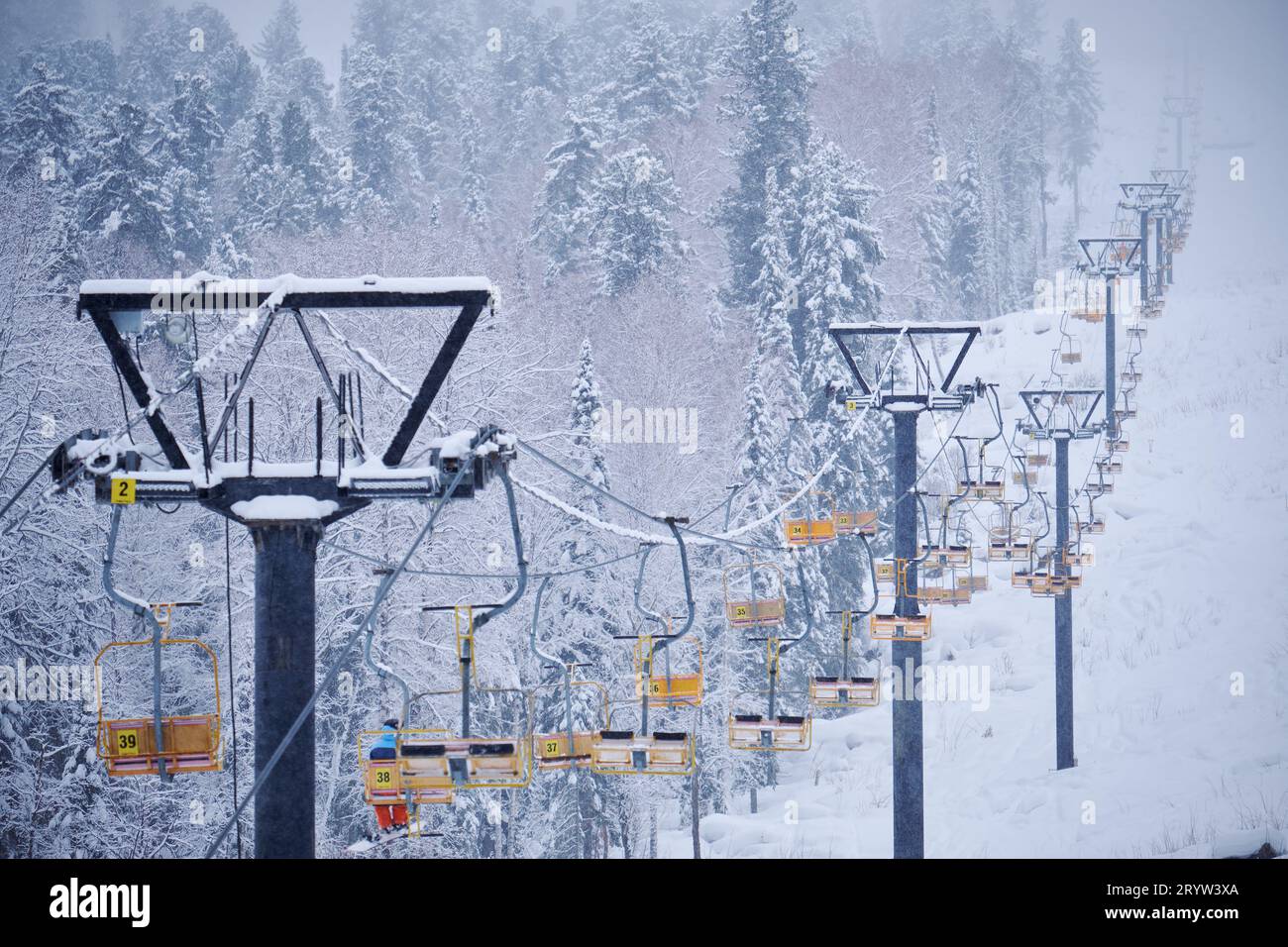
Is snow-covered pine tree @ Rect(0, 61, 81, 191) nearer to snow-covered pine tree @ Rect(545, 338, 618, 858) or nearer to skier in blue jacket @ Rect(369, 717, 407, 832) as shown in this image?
snow-covered pine tree @ Rect(545, 338, 618, 858)

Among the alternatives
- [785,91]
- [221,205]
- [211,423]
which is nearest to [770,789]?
[211,423]

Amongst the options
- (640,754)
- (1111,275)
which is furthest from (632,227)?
(640,754)

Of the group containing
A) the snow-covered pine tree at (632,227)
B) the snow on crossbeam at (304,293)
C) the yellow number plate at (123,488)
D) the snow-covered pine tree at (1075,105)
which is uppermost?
the snow-covered pine tree at (1075,105)

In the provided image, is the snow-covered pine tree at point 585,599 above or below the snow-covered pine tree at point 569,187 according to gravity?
below

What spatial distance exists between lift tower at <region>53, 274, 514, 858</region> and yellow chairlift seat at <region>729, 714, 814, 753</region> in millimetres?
4635

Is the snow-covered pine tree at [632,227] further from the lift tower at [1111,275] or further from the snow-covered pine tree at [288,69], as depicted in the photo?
the snow-covered pine tree at [288,69]

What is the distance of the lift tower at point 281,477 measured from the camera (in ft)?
25.9

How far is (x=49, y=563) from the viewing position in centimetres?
2331

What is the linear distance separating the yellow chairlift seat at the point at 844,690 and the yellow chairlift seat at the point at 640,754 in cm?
336

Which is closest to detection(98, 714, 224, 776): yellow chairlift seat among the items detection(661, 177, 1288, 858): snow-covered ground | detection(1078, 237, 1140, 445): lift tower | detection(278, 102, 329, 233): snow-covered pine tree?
detection(661, 177, 1288, 858): snow-covered ground

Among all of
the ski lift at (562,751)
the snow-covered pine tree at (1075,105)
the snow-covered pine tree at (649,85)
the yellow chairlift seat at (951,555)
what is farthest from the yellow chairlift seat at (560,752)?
the snow-covered pine tree at (1075,105)

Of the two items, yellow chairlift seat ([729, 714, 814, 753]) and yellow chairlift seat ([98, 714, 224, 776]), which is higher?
yellow chairlift seat ([98, 714, 224, 776])

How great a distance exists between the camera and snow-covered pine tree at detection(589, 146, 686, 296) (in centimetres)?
4659

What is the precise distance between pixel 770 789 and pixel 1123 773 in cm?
1109
